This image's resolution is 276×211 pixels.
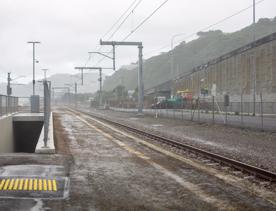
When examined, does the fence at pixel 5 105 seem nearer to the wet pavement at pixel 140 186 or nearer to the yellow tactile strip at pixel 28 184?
the wet pavement at pixel 140 186

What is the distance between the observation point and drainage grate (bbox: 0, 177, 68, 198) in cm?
951

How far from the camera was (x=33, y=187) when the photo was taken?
10.2m

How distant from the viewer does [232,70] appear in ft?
279

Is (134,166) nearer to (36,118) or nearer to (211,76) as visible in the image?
(36,118)

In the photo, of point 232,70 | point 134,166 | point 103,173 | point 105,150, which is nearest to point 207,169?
point 134,166

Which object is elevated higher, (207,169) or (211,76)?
(211,76)

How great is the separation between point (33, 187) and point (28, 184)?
0.29 meters

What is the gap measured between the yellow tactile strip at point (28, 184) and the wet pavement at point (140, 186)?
44cm

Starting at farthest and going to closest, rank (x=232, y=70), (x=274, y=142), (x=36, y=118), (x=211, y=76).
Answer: (x=211, y=76), (x=232, y=70), (x=36, y=118), (x=274, y=142)

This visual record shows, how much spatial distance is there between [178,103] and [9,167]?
63.0m

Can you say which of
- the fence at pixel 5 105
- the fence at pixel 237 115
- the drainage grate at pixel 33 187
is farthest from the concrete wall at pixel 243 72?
the drainage grate at pixel 33 187

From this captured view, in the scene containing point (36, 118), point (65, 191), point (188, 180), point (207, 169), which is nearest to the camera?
point (65, 191)

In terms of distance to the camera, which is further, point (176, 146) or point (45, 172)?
point (176, 146)

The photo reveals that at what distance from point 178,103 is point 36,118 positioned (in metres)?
36.7
